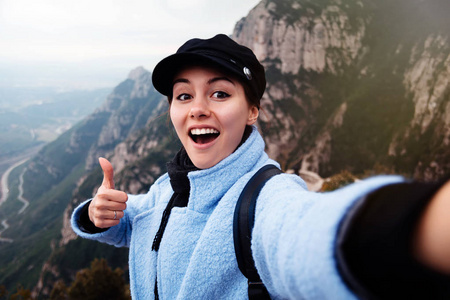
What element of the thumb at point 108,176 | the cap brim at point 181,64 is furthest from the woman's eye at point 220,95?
the thumb at point 108,176

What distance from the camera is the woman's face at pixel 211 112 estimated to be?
2.13 meters

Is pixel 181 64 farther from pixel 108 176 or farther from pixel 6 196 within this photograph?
pixel 6 196

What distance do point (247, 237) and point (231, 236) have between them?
17 centimetres

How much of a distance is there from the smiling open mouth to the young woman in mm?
11

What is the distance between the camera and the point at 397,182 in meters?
0.88

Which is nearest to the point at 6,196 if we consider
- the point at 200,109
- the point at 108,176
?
the point at 108,176

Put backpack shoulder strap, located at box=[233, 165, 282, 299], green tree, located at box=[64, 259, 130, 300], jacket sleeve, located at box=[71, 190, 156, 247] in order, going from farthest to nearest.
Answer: green tree, located at box=[64, 259, 130, 300], jacket sleeve, located at box=[71, 190, 156, 247], backpack shoulder strap, located at box=[233, 165, 282, 299]

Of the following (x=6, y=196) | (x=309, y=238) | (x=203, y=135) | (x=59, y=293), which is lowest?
(x=6, y=196)

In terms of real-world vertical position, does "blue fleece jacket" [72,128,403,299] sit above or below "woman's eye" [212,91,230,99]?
below

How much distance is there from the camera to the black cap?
2.06 meters

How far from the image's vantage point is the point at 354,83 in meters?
83.9

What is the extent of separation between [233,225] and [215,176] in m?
0.47

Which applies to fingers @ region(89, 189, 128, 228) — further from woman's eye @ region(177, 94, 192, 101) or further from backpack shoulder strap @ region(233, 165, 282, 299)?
backpack shoulder strap @ region(233, 165, 282, 299)

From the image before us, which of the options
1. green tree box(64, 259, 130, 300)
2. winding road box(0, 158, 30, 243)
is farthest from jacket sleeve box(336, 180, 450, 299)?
winding road box(0, 158, 30, 243)
